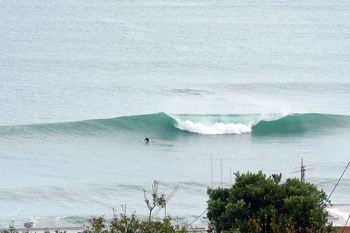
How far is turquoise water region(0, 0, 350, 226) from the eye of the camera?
5619 centimetres

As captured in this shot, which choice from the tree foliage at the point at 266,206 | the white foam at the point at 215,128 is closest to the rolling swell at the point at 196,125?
the white foam at the point at 215,128

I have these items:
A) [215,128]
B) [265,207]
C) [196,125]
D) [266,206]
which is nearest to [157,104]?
[196,125]

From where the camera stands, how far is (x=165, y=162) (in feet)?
204

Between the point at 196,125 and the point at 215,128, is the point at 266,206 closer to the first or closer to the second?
the point at 215,128

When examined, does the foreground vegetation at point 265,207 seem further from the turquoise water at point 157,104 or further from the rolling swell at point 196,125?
the rolling swell at point 196,125

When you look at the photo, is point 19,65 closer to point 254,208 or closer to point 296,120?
point 296,120

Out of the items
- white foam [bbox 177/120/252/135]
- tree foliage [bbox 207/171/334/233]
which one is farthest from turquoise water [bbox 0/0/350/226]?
tree foliage [bbox 207/171/334/233]

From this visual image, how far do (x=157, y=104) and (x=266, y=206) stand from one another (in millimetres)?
44436

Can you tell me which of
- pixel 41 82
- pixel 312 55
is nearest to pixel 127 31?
→ pixel 312 55

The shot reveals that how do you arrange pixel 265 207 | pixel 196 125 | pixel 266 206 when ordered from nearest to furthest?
pixel 265 207
pixel 266 206
pixel 196 125

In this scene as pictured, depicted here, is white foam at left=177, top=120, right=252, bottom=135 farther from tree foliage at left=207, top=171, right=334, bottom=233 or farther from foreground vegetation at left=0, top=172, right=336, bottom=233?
tree foliage at left=207, top=171, right=334, bottom=233

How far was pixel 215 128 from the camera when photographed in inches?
2869

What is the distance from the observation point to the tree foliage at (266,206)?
32.3 m

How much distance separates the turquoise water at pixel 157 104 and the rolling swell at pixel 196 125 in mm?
88
